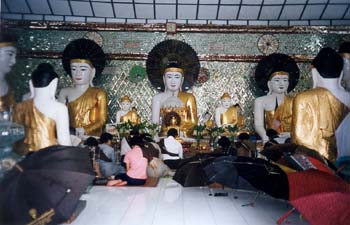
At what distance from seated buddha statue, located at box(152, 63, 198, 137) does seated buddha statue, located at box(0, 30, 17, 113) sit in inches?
185

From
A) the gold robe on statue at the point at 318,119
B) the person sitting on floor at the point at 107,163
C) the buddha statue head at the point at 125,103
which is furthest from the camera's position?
the buddha statue head at the point at 125,103

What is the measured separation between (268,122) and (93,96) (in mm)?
3829

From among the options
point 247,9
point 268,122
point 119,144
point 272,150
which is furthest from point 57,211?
point 247,9

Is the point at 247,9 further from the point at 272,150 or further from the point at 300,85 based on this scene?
the point at 272,150

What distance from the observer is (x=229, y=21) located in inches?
366

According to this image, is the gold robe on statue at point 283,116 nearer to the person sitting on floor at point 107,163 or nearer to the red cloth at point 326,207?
the person sitting on floor at point 107,163

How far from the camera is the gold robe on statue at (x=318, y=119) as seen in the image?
518cm

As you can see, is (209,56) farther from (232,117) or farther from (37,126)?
(37,126)

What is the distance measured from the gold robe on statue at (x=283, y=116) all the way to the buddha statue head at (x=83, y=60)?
3826 mm

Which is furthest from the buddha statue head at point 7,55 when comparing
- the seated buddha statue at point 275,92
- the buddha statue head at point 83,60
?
the seated buddha statue at point 275,92

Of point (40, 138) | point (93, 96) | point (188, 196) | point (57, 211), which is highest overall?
point (93, 96)

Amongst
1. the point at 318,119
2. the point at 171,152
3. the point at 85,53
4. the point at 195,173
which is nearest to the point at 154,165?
the point at 171,152

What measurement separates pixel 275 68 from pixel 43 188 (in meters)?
6.82

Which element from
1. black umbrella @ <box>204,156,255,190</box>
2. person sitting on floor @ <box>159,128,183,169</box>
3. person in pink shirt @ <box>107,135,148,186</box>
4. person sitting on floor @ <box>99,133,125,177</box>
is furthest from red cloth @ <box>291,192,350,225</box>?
person sitting on floor @ <box>159,128,183,169</box>
